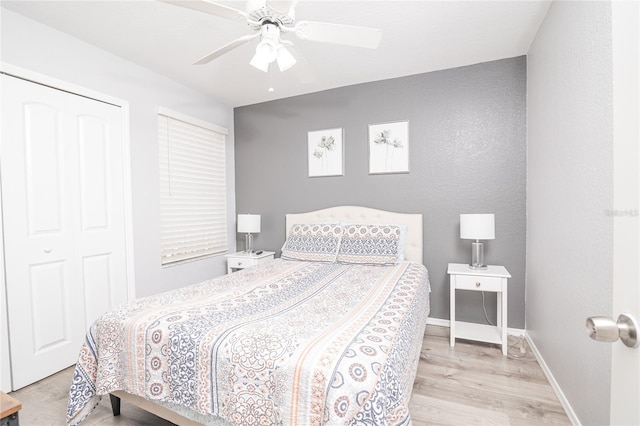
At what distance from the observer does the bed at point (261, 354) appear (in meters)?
1.10

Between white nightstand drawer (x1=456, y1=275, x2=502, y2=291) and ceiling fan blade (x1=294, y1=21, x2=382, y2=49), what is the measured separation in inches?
77.0

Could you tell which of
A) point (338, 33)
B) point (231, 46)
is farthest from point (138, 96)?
point (338, 33)

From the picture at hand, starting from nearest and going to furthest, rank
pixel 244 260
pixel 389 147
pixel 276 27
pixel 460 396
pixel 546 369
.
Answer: pixel 276 27 → pixel 460 396 → pixel 546 369 → pixel 389 147 → pixel 244 260

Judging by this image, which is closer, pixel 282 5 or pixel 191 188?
pixel 282 5

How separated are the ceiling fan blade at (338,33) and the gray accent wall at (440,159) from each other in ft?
5.49

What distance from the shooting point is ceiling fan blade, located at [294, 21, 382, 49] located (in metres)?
1.55

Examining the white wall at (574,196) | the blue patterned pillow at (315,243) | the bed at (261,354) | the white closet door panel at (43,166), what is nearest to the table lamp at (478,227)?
the white wall at (574,196)

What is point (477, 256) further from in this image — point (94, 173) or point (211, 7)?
point (94, 173)

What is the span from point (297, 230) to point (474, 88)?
89.2 inches

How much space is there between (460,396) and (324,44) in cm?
277

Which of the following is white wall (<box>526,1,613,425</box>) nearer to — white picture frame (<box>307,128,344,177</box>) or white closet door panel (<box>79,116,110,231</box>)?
white picture frame (<box>307,128,344,177</box>)

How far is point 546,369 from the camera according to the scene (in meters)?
2.13

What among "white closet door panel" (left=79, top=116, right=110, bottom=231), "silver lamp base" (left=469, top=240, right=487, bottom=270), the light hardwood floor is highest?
"white closet door panel" (left=79, top=116, right=110, bottom=231)

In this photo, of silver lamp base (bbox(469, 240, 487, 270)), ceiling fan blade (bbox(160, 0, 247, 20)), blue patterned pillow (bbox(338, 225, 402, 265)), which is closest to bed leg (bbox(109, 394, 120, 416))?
blue patterned pillow (bbox(338, 225, 402, 265))
